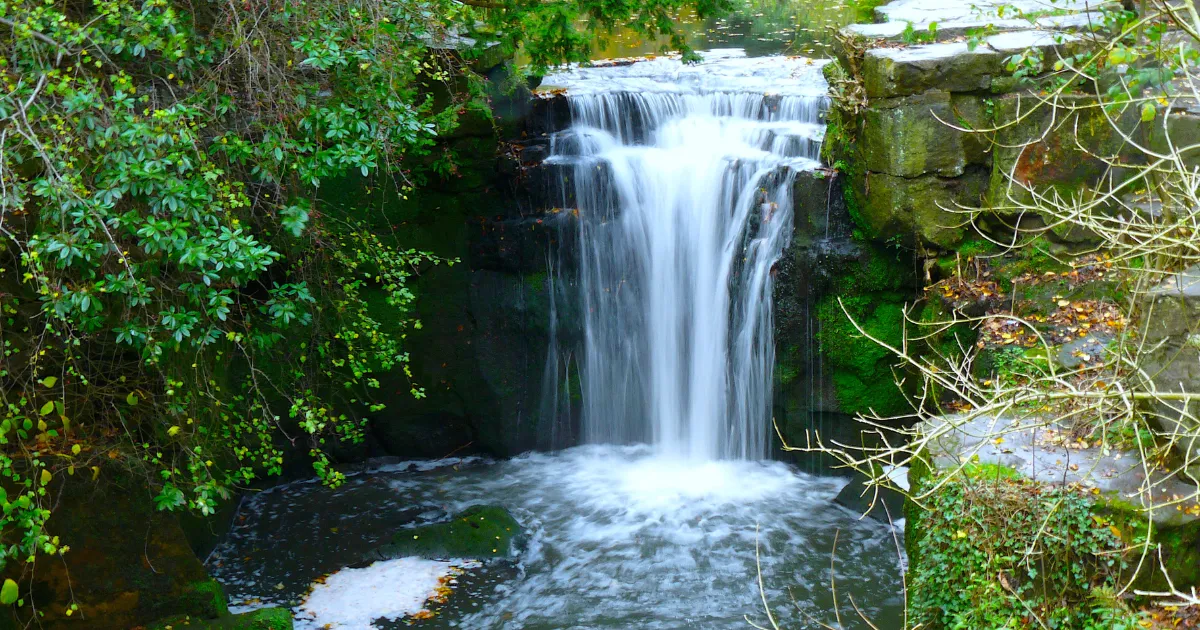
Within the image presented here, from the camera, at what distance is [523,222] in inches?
357

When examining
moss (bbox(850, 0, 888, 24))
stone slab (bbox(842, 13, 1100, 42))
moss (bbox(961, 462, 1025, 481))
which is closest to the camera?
moss (bbox(961, 462, 1025, 481))

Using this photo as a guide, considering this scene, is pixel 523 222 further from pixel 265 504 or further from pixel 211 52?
pixel 211 52

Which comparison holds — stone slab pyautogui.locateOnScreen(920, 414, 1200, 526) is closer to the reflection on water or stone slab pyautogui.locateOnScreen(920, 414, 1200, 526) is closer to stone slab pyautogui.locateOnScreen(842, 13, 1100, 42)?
stone slab pyautogui.locateOnScreen(842, 13, 1100, 42)

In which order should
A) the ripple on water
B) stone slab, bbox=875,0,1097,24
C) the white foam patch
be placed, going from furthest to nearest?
stone slab, bbox=875,0,1097,24 < the ripple on water < the white foam patch

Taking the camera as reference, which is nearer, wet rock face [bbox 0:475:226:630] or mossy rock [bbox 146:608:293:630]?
wet rock face [bbox 0:475:226:630]

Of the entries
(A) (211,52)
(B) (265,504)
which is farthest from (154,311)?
(B) (265,504)

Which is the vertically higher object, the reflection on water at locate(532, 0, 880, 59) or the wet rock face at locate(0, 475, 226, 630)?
the reflection on water at locate(532, 0, 880, 59)

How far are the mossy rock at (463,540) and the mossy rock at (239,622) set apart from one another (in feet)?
4.69

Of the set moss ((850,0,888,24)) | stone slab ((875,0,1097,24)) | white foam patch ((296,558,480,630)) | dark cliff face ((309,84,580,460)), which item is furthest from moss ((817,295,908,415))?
moss ((850,0,888,24))

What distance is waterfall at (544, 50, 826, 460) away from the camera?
8734 millimetres

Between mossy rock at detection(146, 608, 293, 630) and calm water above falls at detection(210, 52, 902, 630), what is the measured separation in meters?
0.88

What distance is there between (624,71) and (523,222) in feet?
8.69

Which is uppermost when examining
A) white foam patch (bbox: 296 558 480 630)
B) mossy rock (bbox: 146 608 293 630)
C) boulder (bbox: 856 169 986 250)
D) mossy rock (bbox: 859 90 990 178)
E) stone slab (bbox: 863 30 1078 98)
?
stone slab (bbox: 863 30 1078 98)

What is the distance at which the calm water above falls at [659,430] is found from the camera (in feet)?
23.6
